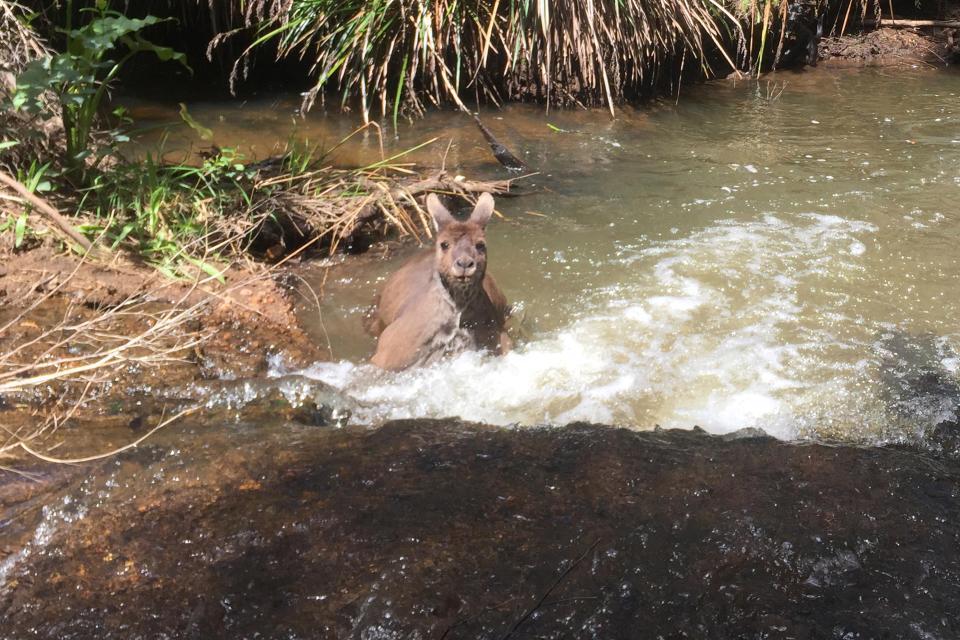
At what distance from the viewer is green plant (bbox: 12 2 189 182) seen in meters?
5.43

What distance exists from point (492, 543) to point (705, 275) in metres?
4.30

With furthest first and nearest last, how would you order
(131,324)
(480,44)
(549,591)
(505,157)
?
(480,44) < (505,157) < (131,324) < (549,591)

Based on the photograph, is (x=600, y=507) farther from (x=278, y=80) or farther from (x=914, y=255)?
(x=278, y=80)

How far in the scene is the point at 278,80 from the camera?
37.3ft

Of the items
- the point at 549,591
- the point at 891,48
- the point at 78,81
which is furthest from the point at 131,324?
the point at 891,48

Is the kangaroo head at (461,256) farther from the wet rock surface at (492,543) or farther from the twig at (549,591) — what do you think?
the twig at (549,591)

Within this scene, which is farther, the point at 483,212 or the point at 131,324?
the point at 483,212

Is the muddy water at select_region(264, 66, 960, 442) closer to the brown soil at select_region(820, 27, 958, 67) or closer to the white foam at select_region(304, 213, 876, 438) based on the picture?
the white foam at select_region(304, 213, 876, 438)

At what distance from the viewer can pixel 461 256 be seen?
5496mm

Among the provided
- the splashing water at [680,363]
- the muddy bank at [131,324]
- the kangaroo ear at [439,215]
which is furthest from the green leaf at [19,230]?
the kangaroo ear at [439,215]

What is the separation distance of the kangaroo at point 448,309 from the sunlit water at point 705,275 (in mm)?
135

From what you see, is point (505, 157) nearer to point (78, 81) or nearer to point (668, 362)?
point (668, 362)

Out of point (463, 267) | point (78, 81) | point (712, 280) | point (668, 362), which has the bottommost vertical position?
point (668, 362)

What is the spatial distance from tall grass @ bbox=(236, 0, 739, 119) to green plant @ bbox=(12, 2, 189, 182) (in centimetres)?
346
